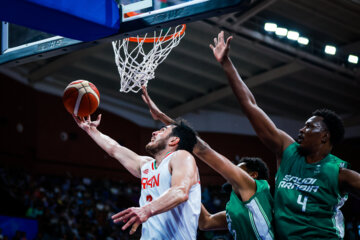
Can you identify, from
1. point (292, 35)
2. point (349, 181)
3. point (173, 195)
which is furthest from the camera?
point (292, 35)

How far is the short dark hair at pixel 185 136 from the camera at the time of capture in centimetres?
350

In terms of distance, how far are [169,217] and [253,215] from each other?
0.67m

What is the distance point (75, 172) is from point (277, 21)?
331 inches

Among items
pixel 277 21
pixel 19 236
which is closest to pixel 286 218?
pixel 19 236

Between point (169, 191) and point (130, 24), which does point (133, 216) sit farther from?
point (130, 24)

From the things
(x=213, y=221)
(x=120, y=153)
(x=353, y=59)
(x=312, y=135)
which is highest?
(x=312, y=135)

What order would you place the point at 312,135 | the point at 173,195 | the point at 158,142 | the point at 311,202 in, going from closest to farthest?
the point at 173,195, the point at 311,202, the point at 312,135, the point at 158,142

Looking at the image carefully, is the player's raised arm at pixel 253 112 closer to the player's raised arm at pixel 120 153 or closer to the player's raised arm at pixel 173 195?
the player's raised arm at pixel 173 195

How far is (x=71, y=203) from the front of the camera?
1305 centimetres

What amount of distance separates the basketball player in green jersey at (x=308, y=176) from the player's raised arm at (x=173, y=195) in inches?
21.1

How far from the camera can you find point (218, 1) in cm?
357

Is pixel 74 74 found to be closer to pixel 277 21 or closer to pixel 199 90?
pixel 199 90

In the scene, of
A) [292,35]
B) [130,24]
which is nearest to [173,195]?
[130,24]

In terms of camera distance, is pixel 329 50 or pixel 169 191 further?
pixel 329 50
